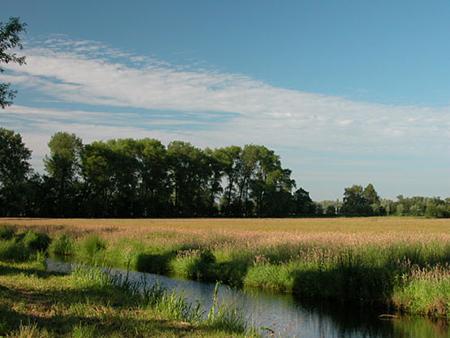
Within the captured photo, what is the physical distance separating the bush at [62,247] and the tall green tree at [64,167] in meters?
60.9

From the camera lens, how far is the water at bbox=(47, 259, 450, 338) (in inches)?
567

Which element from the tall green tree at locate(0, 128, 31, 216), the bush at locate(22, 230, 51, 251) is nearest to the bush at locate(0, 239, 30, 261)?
the bush at locate(22, 230, 51, 251)

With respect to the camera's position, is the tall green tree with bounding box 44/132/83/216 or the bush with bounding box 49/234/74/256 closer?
the bush with bounding box 49/234/74/256

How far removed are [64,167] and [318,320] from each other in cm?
8575

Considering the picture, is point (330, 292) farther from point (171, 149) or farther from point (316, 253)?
point (171, 149)

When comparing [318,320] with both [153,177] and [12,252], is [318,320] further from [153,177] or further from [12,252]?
[153,177]

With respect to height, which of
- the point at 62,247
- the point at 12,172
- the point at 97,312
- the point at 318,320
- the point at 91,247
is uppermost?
the point at 12,172

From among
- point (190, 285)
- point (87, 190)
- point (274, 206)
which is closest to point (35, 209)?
point (87, 190)

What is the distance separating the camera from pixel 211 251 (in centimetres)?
2762

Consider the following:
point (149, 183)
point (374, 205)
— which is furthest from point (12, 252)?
point (374, 205)

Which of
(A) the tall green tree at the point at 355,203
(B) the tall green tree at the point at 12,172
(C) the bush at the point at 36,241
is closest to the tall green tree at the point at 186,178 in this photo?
(B) the tall green tree at the point at 12,172

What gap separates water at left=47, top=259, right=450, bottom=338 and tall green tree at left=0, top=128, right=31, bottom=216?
50.1 meters

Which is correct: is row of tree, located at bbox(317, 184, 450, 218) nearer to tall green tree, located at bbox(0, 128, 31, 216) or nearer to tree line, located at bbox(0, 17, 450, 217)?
tree line, located at bbox(0, 17, 450, 217)

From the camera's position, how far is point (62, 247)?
3484cm
